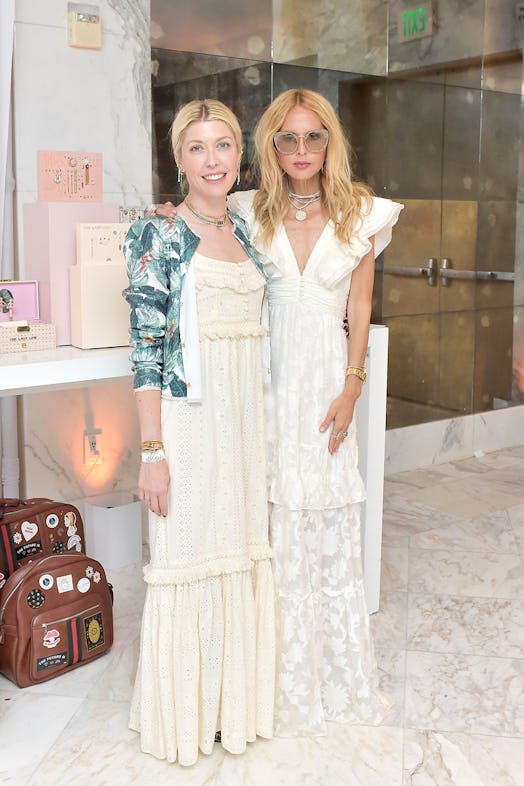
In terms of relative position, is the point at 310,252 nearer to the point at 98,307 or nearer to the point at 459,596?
the point at 98,307

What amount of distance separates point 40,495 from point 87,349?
1216 millimetres

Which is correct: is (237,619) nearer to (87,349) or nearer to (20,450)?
(87,349)

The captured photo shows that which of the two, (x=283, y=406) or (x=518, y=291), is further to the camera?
(x=518, y=291)

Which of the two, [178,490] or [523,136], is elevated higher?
[523,136]

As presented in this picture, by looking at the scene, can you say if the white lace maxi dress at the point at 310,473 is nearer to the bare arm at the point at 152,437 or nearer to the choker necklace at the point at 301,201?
the choker necklace at the point at 301,201

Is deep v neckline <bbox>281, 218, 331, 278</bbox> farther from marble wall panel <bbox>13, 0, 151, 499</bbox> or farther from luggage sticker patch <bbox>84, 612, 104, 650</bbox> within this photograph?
marble wall panel <bbox>13, 0, 151, 499</bbox>

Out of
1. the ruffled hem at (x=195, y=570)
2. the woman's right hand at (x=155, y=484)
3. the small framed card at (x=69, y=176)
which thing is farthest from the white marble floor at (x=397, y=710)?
the small framed card at (x=69, y=176)

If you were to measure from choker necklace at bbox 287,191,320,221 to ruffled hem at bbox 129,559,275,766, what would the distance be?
2.90 ft

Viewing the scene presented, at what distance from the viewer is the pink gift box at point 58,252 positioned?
2738 mm

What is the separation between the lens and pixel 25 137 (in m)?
3.42

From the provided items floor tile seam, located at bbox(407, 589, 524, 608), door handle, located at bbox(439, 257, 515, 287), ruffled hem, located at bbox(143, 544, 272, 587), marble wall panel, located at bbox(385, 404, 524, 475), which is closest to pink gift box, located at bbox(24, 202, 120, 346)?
ruffled hem, located at bbox(143, 544, 272, 587)

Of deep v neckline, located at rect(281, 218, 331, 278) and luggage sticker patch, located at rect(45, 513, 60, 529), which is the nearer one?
deep v neckline, located at rect(281, 218, 331, 278)

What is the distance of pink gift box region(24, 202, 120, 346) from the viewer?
274cm

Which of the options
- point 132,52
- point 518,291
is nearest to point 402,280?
point 518,291
